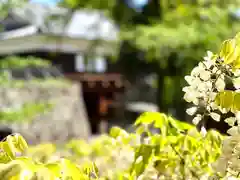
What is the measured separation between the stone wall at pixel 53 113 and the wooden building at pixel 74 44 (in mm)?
1493

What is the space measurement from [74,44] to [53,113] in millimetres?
3932

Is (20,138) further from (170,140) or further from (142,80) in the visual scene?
(142,80)

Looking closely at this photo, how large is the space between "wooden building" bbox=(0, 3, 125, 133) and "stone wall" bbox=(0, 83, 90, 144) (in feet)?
4.90

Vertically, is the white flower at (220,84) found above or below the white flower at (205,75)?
below

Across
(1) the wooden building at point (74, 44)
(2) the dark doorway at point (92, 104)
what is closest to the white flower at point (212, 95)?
(1) the wooden building at point (74, 44)

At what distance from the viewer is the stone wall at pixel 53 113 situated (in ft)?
17.1

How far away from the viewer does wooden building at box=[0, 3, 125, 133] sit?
7.85m

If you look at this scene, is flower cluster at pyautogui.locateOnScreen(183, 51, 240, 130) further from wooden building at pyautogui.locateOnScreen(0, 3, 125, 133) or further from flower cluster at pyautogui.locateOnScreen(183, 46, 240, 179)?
wooden building at pyautogui.locateOnScreen(0, 3, 125, 133)

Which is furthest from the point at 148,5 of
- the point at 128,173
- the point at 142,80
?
the point at 128,173

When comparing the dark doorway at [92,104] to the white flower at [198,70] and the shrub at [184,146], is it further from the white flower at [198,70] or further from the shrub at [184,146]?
the white flower at [198,70]

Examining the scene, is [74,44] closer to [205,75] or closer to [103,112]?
[103,112]

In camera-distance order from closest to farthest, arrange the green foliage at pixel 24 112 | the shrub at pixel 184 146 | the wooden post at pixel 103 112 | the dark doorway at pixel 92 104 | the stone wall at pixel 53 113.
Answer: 1. the shrub at pixel 184 146
2. the green foliage at pixel 24 112
3. the stone wall at pixel 53 113
4. the wooden post at pixel 103 112
5. the dark doorway at pixel 92 104

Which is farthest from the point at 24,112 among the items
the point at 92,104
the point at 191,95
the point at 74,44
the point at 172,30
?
the point at 191,95

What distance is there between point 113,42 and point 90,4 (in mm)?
916
